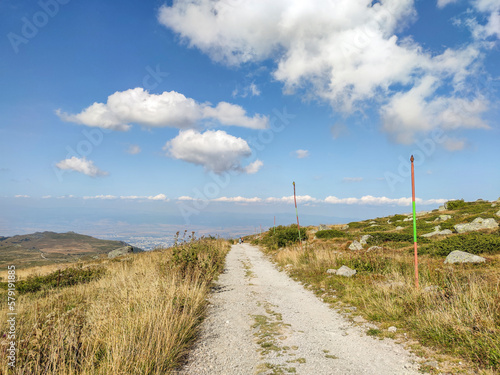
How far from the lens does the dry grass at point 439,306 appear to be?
4555mm

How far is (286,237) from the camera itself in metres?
27.1

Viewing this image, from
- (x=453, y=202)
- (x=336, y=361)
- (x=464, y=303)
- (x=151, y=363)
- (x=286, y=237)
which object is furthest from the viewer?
(x=453, y=202)

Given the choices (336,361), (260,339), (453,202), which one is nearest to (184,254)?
(260,339)

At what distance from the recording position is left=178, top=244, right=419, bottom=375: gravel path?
4.55 meters

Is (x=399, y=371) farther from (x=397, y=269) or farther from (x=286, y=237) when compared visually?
(x=286, y=237)

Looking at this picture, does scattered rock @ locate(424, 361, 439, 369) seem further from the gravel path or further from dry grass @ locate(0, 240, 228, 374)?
dry grass @ locate(0, 240, 228, 374)

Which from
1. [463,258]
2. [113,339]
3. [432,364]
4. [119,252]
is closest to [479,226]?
[463,258]

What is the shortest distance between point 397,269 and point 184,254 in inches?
354

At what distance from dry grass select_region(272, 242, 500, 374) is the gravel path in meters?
0.74

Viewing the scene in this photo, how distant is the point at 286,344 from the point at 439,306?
3635 millimetres

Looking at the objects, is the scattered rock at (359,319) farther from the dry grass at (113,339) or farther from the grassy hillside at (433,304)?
the dry grass at (113,339)

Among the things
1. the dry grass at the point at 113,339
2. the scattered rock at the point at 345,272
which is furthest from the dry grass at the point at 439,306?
the dry grass at the point at 113,339

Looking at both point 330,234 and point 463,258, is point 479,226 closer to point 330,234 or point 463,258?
point 330,234

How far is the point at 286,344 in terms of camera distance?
5.57 metres
